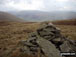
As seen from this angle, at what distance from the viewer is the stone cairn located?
1498 centimetres

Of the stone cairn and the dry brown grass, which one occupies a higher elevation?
the stone cairn

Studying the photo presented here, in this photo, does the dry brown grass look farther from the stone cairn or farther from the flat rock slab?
the flat rock slab

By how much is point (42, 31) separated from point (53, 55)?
4661mm

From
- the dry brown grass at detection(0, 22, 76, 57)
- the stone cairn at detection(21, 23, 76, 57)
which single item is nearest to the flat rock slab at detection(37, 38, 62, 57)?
Answer: the stone cairn at detection(21, 23, 76, 57)

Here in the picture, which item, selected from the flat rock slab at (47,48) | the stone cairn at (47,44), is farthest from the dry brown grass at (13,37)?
the flat rock slab at (47,48)

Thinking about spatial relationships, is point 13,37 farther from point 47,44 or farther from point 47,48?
point 47,48

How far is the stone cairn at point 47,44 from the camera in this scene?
15.0 metres

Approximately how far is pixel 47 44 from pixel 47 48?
2.20 ft

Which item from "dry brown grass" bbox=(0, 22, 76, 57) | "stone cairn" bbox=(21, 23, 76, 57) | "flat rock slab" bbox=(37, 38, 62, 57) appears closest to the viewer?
"flat rock slab" bbox=(37, 38, 62, 57)

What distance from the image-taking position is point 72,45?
58.0 ft

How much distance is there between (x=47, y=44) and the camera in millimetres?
15844

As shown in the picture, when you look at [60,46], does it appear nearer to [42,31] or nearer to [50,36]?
[50,36]

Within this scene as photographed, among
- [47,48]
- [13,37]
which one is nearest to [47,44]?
[47,48]

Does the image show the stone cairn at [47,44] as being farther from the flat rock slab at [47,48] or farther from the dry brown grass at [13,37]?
the dry brown grass at [13,37]
